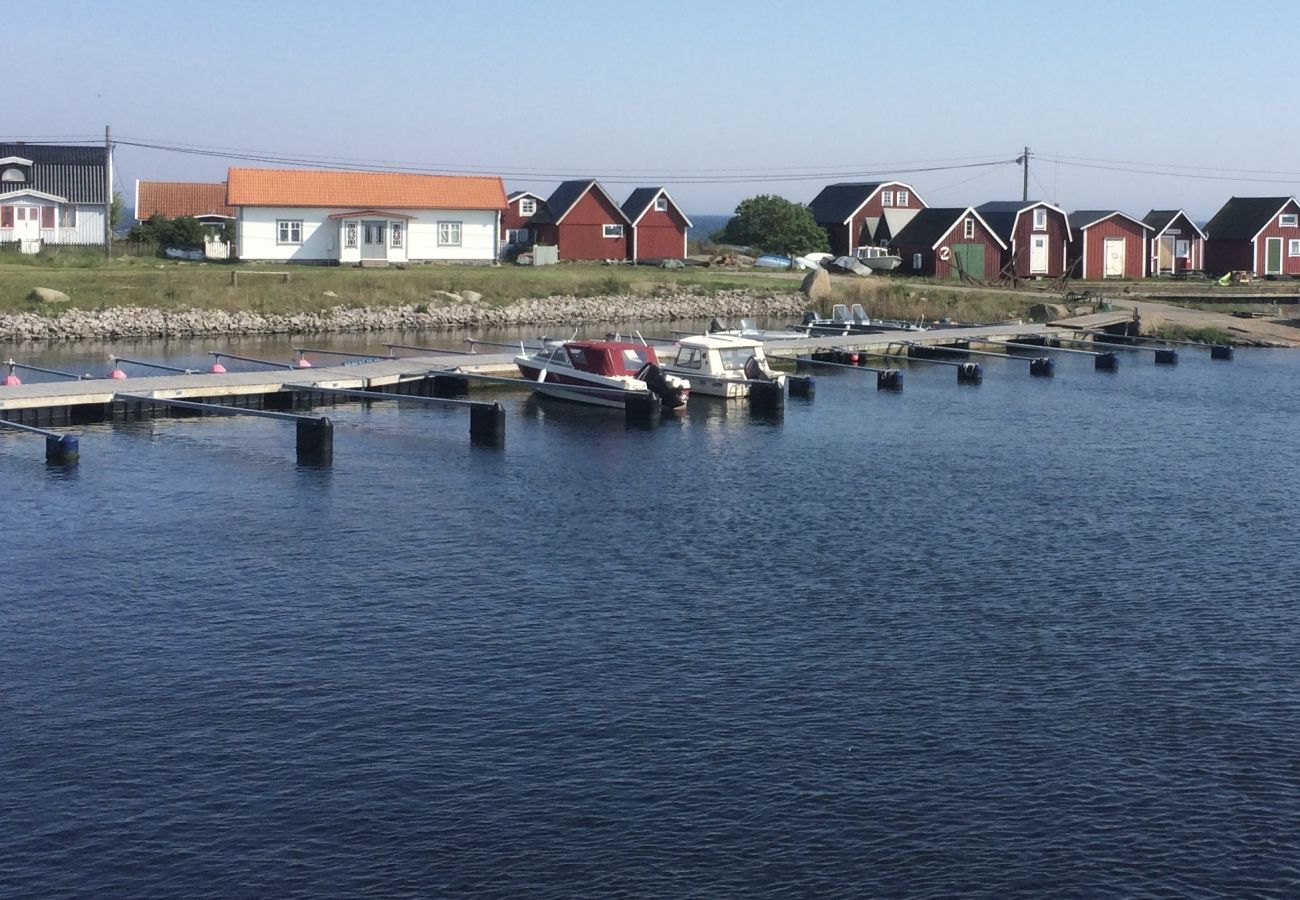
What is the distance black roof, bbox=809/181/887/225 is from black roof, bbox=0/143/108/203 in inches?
1680

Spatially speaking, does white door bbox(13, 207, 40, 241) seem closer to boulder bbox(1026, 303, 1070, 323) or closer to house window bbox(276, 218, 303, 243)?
house window bbox(276, 218, 303, 243)

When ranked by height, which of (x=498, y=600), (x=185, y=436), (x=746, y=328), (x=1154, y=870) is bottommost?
(x=1154, y=870)

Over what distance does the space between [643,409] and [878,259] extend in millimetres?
52283

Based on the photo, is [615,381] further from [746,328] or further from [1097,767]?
[1097,767]

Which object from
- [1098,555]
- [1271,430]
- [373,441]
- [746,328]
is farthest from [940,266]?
[1098,555]

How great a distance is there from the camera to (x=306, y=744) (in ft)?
65.3

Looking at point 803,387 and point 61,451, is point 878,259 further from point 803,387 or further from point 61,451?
point 61,451

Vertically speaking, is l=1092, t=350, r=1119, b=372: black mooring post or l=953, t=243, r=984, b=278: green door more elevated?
l=953, t=243, r=984, b=278: green door

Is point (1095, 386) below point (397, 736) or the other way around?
the other way around

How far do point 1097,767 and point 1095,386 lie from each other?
130 ft

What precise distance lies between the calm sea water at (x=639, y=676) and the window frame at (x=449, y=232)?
4701cm

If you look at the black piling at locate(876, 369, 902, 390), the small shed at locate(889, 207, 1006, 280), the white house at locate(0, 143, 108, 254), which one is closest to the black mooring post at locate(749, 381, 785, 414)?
the black piling at locate(876, 369, 902, 390)

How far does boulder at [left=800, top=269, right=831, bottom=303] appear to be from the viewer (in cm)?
8275

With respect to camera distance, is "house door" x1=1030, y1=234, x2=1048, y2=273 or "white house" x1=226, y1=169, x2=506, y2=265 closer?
"white house" x1=226, y1=169, x2=506, y2=265
